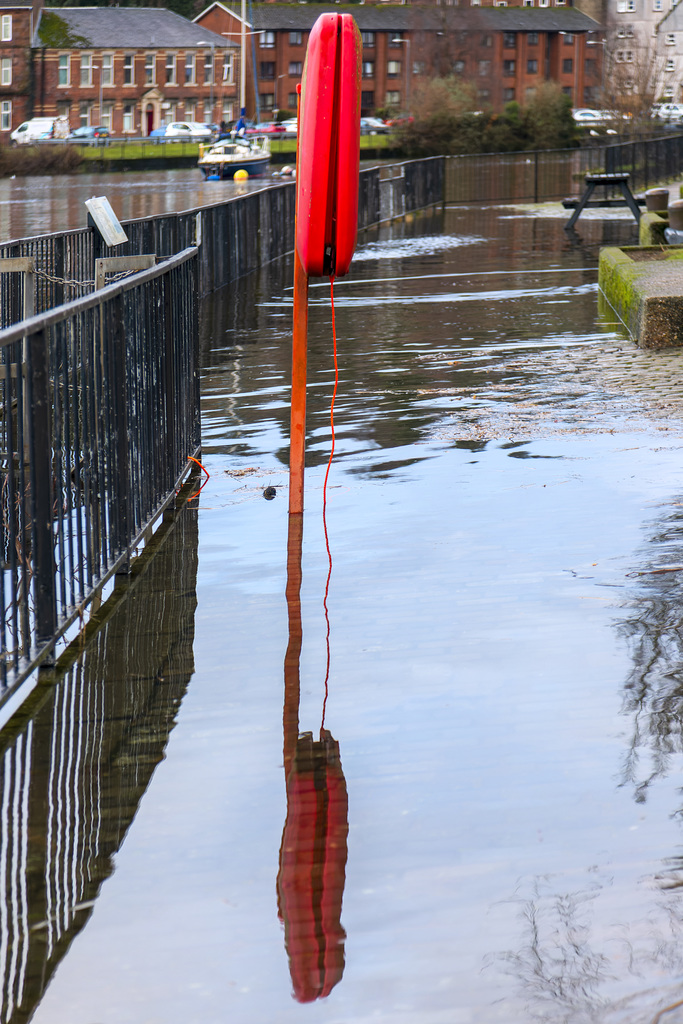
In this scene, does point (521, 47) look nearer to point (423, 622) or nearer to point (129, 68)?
point (129, 68)

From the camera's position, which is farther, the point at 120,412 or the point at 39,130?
the point at 39,130

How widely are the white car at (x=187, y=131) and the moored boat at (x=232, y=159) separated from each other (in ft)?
53.1

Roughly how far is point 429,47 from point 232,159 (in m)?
35.6

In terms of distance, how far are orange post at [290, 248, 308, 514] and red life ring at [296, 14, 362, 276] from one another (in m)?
0.31

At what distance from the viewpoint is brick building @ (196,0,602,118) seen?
360ft

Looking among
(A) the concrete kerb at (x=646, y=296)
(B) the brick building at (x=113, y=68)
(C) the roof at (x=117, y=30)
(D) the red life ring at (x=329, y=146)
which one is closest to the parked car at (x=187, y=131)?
(B) the brick building at (x=113, y=68)

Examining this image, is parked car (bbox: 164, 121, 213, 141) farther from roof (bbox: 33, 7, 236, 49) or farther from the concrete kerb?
the concrete kerb

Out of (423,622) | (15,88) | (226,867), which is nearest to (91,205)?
(423,622)

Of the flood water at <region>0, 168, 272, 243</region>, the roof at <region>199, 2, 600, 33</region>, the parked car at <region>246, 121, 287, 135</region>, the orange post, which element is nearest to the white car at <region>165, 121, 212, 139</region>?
the parked car at <region>246, 121, 287, 135</region>

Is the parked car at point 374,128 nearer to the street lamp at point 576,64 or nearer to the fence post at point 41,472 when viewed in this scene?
the street lamp at point 576,64

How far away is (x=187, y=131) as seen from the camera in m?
106

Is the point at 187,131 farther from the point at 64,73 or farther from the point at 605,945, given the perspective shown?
the point at 605,945

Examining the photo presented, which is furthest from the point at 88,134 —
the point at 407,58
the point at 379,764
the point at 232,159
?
the point at 379,764

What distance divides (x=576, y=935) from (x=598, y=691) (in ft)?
4.78
